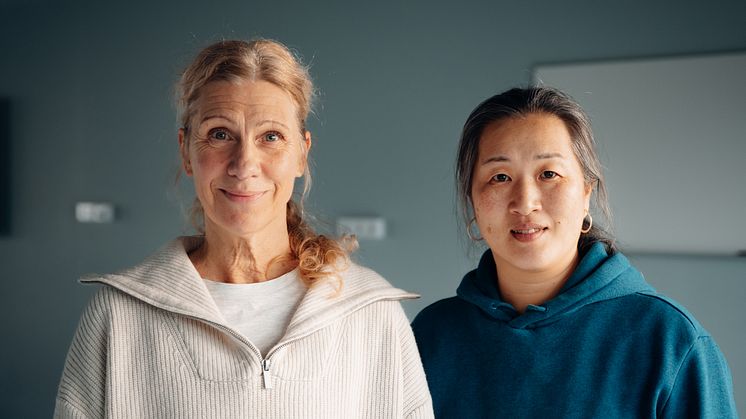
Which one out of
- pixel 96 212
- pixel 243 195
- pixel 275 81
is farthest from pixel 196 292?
pixel 96 212

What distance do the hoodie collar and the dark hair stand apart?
1.13ft

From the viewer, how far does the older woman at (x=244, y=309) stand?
1.42 meters

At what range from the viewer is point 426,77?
385 centimetres

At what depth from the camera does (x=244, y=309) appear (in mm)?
1501

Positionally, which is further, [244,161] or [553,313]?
[553,313]

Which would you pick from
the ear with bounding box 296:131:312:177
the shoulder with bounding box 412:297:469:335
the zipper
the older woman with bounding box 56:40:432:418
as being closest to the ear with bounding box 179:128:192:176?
the older woman with bounding box 56:40:432:418

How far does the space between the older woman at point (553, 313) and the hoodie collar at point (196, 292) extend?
231mm

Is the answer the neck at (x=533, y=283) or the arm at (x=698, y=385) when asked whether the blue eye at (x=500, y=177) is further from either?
the arm at (x=698, y=385)

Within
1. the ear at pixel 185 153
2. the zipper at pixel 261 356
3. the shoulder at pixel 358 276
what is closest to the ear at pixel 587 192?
the shoulder at pixel 358 276

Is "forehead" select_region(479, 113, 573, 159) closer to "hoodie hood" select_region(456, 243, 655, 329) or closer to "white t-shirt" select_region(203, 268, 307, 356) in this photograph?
"hoodie hood" select_region(456, 243, 655, 329)

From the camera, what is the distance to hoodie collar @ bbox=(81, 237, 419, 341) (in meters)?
1.45

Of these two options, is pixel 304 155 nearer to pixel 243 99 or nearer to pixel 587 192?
A: pixel 243 99

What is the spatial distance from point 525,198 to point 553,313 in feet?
0.85

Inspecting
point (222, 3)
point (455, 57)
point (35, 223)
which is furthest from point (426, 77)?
point (35, 223)
